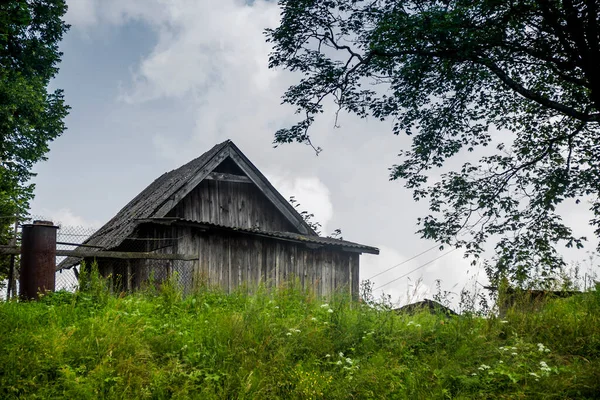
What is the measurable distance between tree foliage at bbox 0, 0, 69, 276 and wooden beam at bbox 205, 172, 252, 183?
318 inches

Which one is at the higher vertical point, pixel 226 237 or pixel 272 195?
pixel 272 195

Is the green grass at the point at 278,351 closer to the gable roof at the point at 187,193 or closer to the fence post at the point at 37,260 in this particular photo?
the fence post at the point at 37,260

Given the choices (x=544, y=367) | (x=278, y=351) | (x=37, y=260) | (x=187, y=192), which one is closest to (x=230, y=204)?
(x=187, y=192)

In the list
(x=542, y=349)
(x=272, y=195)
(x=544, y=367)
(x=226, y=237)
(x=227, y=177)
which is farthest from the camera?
(x=272, y=195)

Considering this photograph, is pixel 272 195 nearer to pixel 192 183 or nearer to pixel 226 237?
pixel 226 237

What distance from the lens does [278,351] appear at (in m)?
7.11

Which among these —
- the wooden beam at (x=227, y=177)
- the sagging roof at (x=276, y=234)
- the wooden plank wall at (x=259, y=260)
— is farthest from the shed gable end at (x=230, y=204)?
the sagging roof at (x=276, y=234)

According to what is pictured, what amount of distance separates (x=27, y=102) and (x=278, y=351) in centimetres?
1740

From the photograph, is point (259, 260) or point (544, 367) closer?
point (544, 367)

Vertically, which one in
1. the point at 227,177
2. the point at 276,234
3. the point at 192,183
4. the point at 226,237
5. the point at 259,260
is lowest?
the point at 259,260

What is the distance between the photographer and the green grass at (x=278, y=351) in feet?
21.2

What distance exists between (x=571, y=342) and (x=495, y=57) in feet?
25.3

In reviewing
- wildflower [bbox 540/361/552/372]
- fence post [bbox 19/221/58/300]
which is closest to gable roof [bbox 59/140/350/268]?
fence post [bbox 19/221/58/300]

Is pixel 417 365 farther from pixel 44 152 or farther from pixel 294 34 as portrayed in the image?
pixel 44 152
